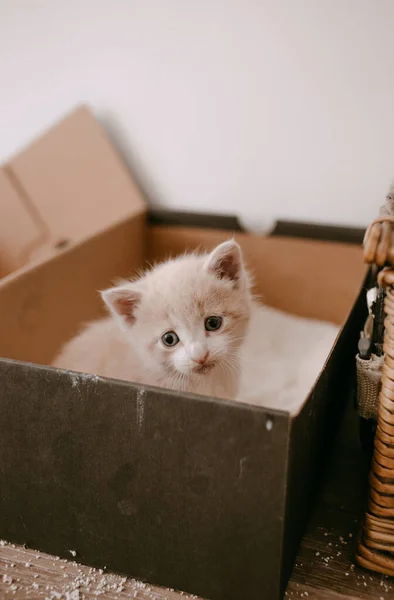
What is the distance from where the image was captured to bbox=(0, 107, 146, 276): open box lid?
1664 millimetres

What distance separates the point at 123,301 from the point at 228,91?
815 millimetres

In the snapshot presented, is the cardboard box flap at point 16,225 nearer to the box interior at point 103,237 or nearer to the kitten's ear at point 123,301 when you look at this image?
the box interior at point 103,237

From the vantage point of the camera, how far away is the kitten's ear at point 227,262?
1.01 metres

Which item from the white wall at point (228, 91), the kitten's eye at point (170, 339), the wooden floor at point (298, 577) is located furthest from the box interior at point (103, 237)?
the wooden floor at point (298, 577)

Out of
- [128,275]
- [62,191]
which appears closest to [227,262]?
[128,275]

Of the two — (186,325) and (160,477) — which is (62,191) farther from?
(160,477)

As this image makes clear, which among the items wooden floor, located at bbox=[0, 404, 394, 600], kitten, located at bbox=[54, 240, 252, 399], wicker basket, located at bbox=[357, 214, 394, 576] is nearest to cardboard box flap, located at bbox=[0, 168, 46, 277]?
kitten, located at bbox=[54, 240, 252, 399]

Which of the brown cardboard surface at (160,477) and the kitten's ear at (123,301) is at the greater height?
the kitten's ear at (123,301)

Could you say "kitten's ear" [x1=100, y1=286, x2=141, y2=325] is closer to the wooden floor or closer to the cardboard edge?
the wooden floor

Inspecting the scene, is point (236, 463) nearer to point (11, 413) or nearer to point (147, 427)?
point (147, 427)

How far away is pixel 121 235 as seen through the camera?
5.13ft

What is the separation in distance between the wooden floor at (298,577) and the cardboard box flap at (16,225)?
0.95 meters

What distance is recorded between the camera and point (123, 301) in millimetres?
1030

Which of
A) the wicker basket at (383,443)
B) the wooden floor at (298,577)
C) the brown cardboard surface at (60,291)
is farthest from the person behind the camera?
the brown cardboard surface at (60,291)
